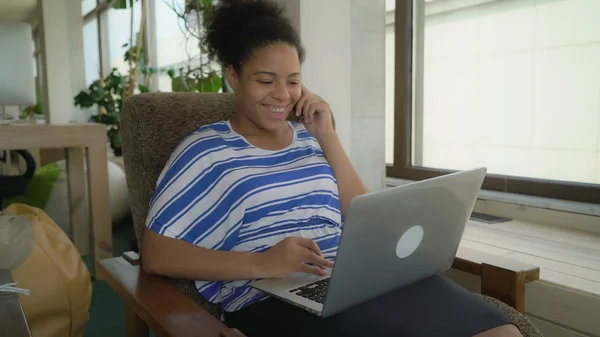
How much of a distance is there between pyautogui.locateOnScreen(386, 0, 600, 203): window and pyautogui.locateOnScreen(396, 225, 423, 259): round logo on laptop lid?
1.18 m

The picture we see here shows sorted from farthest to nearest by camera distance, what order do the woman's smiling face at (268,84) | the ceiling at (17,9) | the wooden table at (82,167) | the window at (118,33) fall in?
the ceiling at (17,9), the window at (118,33), the wooden table at (82,167), the woman's smiling face at (268,84)

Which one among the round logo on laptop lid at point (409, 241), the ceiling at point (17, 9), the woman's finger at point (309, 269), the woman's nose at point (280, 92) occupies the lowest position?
the woman's finger at point (309, 269)

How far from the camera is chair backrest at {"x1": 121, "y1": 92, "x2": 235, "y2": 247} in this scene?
1.22m

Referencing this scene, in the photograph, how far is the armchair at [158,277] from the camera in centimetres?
97

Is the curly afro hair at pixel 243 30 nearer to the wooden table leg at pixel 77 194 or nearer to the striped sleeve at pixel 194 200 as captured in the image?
the striped sleeve at pixel 194 200

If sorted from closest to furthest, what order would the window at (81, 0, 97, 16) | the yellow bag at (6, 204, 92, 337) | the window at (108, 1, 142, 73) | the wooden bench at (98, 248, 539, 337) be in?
the wooden bench at (98, 248, 539, 337) < the yellow bag at (6, 204, 92, 337) < the window at (108, 1, 142, 73) < the window at (81, 0, 97, 16)

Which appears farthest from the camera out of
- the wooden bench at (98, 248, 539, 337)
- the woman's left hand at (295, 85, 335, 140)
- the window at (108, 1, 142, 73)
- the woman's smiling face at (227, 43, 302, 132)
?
the window at (108, 1, 142, 73)

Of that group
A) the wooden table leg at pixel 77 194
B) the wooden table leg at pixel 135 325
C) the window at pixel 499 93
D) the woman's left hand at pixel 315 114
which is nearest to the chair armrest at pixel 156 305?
the wooden table leg at pixel 135 325

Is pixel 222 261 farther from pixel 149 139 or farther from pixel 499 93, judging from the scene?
pixel 499 93

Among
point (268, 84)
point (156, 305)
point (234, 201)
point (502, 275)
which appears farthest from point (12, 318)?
point (502, 275)

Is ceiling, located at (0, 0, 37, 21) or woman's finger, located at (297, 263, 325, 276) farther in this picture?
ceiling, located at (0, 0, 37, 21)

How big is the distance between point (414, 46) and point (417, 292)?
1614mm

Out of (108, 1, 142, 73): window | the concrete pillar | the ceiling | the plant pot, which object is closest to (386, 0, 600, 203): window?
the plant pot

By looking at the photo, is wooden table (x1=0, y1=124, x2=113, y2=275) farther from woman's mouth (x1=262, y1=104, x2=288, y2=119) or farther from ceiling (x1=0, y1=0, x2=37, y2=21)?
ceiling (x1=0, y1=0, x2=37, y2=21)
